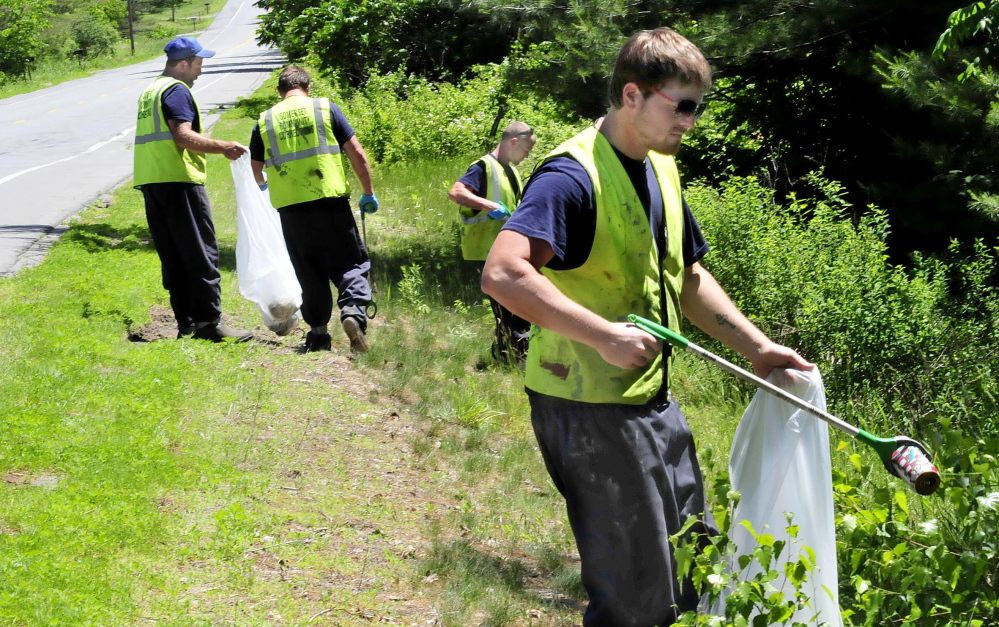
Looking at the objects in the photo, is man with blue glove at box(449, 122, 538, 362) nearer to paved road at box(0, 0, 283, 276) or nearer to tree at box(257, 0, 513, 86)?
paved road at box(0, 0, 283, 276)

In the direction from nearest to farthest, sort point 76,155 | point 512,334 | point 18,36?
point 512,334 < point 76,155 < point 18,36

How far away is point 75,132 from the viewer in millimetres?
24078

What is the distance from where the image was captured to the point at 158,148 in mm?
6719

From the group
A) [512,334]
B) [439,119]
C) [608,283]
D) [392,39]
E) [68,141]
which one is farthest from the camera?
[68,141]

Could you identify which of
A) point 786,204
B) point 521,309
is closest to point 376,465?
point 521,309

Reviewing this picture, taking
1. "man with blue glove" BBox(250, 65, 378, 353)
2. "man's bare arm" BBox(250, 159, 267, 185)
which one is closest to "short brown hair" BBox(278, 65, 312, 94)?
"man with blue glove" BBox(250, 65, 378, 353)

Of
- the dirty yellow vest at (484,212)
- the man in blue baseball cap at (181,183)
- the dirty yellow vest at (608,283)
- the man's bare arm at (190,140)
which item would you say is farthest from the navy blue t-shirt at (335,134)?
the dirty yellow vest at (608,283)

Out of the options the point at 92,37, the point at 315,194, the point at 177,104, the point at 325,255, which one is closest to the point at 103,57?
the point at 92,37

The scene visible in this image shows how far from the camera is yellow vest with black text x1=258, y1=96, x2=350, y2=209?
6730 millimetres

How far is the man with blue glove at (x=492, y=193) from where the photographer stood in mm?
6867

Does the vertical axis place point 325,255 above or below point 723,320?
below

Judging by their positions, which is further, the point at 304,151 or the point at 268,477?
the point at 304,151

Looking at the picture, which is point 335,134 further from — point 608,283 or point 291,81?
point 608,283

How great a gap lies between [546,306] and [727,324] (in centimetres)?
75
